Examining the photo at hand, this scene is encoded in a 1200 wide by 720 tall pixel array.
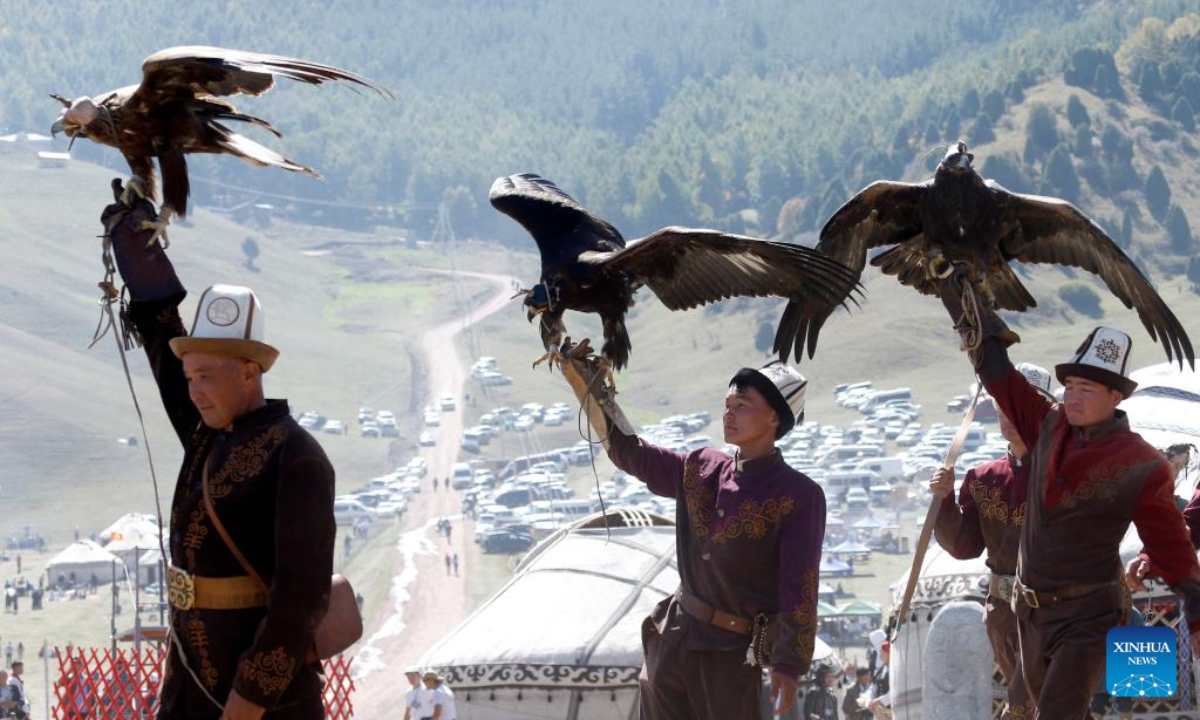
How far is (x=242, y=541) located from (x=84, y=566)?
58.4 meters

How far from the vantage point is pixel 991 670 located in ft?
29.1

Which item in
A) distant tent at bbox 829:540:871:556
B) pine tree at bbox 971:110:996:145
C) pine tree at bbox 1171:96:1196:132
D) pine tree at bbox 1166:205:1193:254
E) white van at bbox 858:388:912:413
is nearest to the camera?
distant tent at bbox 829:540:871:556

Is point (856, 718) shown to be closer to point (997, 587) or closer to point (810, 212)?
point (997, 587)

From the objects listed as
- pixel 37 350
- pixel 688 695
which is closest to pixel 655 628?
pixel 688 695

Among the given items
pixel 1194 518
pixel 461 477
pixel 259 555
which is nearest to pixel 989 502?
pixel 1194 518

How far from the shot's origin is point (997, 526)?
276 inches

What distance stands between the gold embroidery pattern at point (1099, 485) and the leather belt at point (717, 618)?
106 centimetres

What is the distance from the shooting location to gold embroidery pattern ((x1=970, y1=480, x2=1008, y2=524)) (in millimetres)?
7000

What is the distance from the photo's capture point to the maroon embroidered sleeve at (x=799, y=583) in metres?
5.82

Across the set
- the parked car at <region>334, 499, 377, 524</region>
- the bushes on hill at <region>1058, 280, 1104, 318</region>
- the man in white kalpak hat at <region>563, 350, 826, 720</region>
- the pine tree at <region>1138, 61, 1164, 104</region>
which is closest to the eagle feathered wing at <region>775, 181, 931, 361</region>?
the man in white kalpak hat at <region>563, 350, 826, 720</region>

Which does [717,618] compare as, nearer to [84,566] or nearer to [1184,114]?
[84,566]

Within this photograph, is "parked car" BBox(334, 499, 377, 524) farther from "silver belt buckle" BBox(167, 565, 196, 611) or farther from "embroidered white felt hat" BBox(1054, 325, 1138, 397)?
"silver belt buckle" BBox(167, 565, 196, 611)

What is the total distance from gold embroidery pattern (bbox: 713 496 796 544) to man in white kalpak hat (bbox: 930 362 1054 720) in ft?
2.80

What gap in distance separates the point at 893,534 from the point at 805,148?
92.1m
